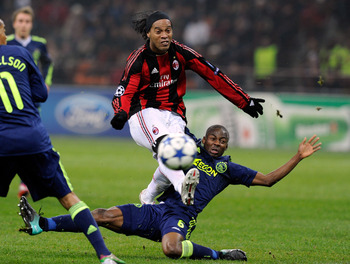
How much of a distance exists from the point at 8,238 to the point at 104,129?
48.2 feet

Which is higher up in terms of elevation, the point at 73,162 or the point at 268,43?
the point at 268,43

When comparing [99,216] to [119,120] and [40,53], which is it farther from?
[40,53]

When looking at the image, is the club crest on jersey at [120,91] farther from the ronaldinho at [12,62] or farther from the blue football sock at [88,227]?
the blue football sock at [88,227]

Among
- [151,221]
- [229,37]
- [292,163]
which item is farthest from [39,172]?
[229,37]

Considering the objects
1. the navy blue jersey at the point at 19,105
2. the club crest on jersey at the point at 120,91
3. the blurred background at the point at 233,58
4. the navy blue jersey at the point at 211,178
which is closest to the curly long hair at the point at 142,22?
the club crest on jersey at the point at 120,91

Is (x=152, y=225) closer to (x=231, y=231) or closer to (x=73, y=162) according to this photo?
(x=231, y=231)

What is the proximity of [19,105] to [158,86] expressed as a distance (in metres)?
1.98

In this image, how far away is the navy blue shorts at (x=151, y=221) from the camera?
5.91m

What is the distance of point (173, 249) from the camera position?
5.55 metres

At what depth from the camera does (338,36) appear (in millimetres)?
21547

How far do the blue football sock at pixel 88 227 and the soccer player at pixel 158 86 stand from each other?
51.7 inches

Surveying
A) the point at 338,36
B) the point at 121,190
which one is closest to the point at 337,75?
the point at 338,36

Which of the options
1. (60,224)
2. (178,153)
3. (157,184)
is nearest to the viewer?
(178,153)

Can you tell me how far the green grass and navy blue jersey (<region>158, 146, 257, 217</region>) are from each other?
0.56 meters
